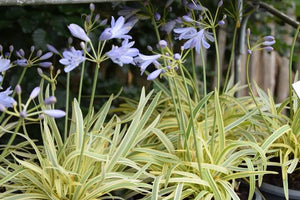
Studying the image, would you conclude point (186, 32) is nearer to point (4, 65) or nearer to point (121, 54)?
point (121, 54)

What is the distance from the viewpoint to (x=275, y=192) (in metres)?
1.31

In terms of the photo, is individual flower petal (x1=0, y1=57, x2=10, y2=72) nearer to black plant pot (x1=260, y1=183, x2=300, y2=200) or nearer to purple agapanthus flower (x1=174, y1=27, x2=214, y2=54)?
purple agapanthus flower (x1=174, y1=27, x2=214, y2=54)

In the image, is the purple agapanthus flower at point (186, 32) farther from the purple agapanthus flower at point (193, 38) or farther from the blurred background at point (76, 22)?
the blurred background at point (76, 22)

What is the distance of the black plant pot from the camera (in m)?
1.30

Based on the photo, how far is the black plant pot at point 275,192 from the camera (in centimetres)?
130

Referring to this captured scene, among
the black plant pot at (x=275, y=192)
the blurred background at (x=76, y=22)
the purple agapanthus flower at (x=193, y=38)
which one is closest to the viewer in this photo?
the purple agapanthus flower at (x=193, y=38)

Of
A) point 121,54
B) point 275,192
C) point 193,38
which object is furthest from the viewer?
point 275,192

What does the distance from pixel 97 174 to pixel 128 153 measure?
92mm

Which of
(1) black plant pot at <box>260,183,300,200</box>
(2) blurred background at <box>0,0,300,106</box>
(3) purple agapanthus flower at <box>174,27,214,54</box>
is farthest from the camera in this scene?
(2) blurred background at <box>0,0,300,106</box>

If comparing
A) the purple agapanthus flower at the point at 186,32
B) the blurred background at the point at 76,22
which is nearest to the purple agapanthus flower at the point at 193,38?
the purple agapanthus flower at the point at 186,32

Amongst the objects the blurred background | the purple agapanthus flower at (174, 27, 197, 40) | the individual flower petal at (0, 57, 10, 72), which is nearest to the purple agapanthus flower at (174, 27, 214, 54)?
the purple agapanthus flower at (174, 27, 197, 40)

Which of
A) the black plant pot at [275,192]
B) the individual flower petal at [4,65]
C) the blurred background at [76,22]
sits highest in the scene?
the individual flower petal at [4,65]

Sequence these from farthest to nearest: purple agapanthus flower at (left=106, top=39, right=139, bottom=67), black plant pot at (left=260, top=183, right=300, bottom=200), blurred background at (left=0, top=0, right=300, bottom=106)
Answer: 1. blurred background at (left=0, top=0, right=300, bottom=106)
2. black plant pot at (left=260, top=183, right=300, bottom=200)
3. purple agapanthus flower at (left=106, top=39, right=139, bottom=67)

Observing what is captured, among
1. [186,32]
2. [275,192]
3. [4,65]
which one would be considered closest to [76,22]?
[186,32]
